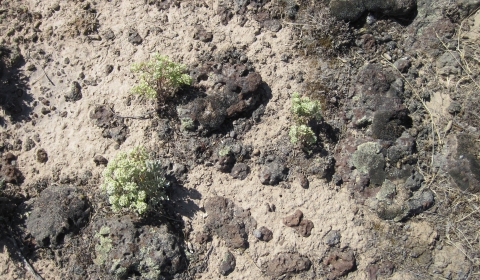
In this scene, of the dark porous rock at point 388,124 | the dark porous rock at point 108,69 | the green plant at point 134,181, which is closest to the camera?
the green plant at point 134,181

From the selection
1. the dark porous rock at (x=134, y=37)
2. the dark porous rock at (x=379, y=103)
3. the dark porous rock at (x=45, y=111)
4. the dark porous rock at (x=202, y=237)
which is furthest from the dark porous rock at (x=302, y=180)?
the dark porous rock at (x=45, y=111)

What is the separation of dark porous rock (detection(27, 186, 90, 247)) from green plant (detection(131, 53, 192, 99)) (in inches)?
58.8

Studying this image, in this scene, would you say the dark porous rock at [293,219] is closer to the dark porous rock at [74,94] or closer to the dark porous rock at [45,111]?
the dark porous rock at [74,94]

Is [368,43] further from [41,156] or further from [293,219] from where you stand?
[41,156]

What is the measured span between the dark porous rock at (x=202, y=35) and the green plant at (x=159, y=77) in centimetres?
61

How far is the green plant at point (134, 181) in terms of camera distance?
411 cm

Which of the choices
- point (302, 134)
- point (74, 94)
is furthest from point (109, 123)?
point (302, 134)

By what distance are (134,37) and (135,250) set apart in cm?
276

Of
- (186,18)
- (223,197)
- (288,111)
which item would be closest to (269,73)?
(288,111)

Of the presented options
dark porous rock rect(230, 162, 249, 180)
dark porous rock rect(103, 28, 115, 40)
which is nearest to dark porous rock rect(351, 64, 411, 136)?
dark porous rock rect(230, 162, 249, 180)

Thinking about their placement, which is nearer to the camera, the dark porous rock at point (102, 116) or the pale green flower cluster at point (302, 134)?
the pale green flower cluster at point (302, 134)

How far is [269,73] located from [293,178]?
1.41 m

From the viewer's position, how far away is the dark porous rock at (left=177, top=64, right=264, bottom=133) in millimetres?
4703

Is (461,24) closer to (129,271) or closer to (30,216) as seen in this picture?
(129,271)
